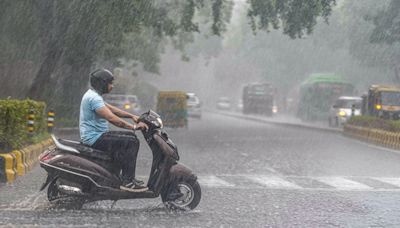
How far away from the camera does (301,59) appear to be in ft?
232

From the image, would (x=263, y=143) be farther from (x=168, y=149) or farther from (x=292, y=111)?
(x=292, y=111)

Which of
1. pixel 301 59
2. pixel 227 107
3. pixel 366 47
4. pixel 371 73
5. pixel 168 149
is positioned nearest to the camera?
pixel 168 149

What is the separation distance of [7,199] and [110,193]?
2070mm

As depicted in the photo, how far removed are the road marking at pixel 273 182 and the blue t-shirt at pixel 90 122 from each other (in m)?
4.17

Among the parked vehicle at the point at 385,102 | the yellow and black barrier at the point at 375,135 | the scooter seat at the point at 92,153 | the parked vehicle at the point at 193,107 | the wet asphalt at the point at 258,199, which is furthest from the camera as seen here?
the parked vehicle at the point at 193,107

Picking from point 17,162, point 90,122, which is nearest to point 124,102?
point 17,162

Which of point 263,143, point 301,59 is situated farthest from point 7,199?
point 301,59

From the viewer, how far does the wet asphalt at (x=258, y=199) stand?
814cm

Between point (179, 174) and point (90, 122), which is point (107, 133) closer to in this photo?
point (90, 122)

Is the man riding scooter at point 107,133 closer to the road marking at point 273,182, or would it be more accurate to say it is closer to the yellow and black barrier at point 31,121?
Answer: the road marking at point 273,182

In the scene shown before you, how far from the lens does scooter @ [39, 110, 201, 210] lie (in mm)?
8414

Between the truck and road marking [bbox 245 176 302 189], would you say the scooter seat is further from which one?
the truck

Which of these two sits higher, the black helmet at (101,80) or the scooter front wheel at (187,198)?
the black helmet at (101,80)

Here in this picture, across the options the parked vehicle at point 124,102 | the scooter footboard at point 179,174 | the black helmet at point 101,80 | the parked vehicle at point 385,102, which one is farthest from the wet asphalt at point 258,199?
the parked vehicle at point 124,102
